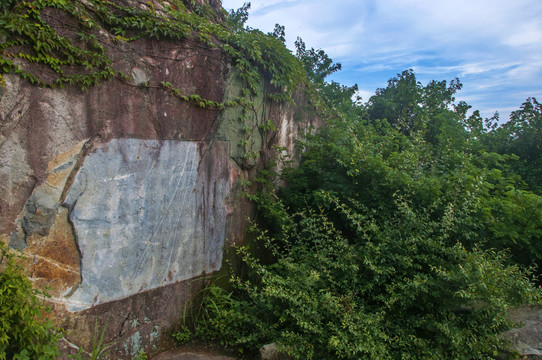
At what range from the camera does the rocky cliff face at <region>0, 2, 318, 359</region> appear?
2701 mm

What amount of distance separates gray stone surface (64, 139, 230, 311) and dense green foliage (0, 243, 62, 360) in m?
0.39

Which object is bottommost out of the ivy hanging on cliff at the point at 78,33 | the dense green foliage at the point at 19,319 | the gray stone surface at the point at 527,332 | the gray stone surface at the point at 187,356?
the gray stone surface at the point at 187,356

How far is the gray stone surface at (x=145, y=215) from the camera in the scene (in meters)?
3.03

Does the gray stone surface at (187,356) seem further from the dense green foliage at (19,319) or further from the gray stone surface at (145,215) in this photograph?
the dense green foliage at (19,319)

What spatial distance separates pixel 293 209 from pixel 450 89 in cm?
840

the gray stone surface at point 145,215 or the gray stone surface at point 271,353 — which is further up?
the gray stone surface at point 145,215

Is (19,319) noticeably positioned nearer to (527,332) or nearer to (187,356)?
(187,356)

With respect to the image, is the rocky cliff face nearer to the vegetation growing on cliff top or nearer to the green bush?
the vegetation growing on cliff top

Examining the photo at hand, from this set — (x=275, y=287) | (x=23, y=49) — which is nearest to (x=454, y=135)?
(x=275, y=287)

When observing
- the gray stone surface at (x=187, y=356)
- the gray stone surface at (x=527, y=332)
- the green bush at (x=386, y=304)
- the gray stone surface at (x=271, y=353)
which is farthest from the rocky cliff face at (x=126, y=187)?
the gray stone surface at (x=527, y=332)

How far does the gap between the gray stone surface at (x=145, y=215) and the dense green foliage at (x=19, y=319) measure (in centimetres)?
39

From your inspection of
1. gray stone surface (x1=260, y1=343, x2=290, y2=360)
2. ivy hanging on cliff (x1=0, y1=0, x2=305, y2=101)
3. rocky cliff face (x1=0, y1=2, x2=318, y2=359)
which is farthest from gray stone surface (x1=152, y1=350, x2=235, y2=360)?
ivy hanging on cliff (x1=0, y1=0, x2=305, y2=101)

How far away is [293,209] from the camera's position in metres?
5.36

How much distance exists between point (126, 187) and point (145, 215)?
356 millimetres
